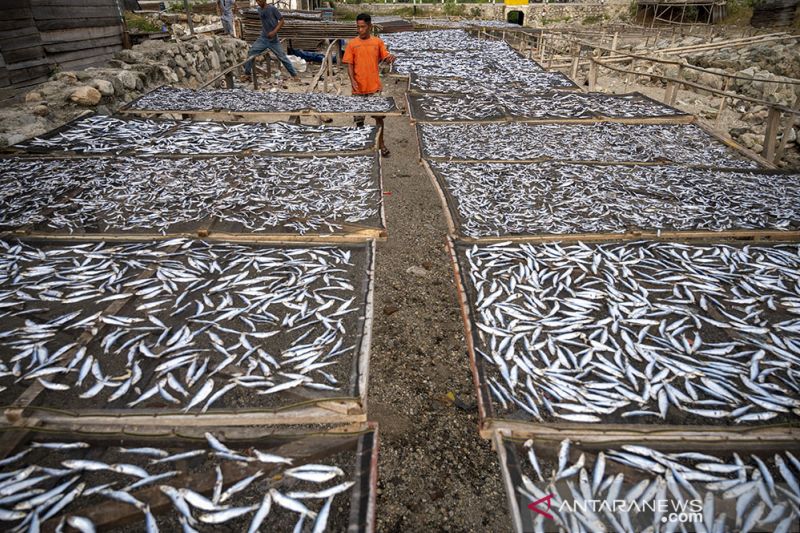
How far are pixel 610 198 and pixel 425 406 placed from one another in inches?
139

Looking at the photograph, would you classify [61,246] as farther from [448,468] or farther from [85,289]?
[448,468]

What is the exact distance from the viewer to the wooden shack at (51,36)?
8633mm

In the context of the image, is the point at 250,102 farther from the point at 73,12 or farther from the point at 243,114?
the point at 73,12

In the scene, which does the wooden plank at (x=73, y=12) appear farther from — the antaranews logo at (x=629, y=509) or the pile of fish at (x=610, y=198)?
the antaranews logo at (x=629, y=509)

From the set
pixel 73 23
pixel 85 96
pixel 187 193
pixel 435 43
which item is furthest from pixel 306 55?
pixel 187 193

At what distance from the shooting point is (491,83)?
1121 cm

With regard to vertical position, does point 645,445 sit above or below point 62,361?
below

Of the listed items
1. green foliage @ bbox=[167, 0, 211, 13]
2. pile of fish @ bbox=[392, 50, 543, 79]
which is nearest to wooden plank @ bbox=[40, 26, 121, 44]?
pile of fish @ bbox=[392, 50, 543, 79]

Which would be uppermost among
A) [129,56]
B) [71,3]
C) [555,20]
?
[555,20]

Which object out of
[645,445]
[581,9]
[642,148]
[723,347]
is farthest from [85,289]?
[581,9]

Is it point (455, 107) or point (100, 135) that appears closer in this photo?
point (100, 135)

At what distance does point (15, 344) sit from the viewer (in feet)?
9.07

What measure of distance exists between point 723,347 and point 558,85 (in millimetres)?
9819

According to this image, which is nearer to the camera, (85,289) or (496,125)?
(85,289)
